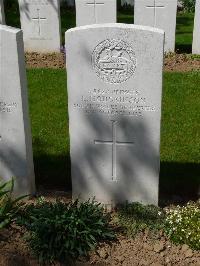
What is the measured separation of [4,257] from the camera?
3.71 m

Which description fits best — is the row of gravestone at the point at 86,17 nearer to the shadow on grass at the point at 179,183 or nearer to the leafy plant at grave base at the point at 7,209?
the shadow on grass at the point at 179,183

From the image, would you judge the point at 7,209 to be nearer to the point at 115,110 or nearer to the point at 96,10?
the point at 115,110

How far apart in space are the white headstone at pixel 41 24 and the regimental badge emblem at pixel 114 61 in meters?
6.05

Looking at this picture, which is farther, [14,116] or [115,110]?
[14,116]

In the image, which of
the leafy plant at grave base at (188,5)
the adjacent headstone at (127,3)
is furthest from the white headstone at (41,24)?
the adjacent headstone at (127,3)

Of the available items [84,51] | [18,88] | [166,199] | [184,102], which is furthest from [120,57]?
[184,102]

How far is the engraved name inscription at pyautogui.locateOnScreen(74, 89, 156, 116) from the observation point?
4004 millimetres

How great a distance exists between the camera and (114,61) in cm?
392

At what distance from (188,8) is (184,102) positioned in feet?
31.1

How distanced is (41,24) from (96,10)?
4.23 ft

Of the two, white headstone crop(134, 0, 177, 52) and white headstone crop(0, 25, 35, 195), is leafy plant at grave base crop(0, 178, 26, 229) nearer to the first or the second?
white headstone crop(0, 25, 35, 195)

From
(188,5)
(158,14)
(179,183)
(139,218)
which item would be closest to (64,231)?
(139,218)

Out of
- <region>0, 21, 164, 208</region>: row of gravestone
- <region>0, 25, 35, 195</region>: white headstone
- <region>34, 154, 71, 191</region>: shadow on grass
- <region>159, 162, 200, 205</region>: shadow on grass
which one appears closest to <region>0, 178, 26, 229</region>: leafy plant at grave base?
<region>0, 25, 35, 195</region>: white headstone

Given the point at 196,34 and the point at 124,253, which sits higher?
the point at 196,34
